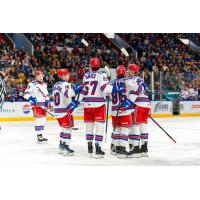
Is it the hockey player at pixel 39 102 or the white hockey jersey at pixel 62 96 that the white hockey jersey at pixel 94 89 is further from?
the hockey player at pixel 39 102

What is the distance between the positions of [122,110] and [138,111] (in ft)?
0.95

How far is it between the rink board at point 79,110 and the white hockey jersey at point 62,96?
24.0ft

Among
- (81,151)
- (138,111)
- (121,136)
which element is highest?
(138,111)

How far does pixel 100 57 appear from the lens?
19297 mm

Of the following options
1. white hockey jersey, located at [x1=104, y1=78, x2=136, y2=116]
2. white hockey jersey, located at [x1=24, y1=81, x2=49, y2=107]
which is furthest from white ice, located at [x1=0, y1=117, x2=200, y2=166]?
white hockey jersey, located at [x1=24, y1=81, x2=49, y2=107]

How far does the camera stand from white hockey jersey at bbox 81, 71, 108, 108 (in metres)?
6.59

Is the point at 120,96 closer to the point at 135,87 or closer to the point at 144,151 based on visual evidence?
the point at 135,87

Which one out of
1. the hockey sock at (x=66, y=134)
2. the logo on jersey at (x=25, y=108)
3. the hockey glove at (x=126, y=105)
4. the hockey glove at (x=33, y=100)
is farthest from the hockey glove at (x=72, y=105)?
the logo on jersey at (x=25, y=108)

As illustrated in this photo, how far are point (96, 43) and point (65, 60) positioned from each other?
4.14 m

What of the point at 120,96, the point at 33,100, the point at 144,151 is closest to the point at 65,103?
the point at 120,96

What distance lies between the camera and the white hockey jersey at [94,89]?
6.59m

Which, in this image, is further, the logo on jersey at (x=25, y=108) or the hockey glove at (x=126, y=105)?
the logo on jersey at (x=25, y=108)

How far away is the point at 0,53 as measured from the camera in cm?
1588

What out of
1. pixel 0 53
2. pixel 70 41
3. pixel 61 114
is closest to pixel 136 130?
pixel 61 114
